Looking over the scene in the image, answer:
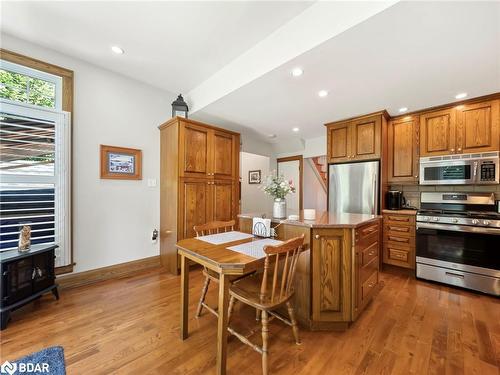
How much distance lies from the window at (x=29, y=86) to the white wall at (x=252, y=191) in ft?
12.4

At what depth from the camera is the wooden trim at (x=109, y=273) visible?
2541 mm

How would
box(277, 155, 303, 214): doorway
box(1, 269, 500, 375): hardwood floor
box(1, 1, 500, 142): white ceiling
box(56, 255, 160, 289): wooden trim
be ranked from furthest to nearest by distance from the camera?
box(277, 155, 303, 214): doorway, box(56, 255, 160, 289): wooden trim, box(1, 1, 500, 142): white ceiling, box(1, 269, 500, 375): hardwood floor

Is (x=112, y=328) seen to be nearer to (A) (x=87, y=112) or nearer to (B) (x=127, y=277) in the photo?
(B) (x=127, y=277)

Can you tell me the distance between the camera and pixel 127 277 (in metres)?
2.89

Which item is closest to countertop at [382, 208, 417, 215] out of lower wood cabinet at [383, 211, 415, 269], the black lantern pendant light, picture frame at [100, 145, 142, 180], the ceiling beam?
lower wood cabinet at [383, 211, 415, 269]

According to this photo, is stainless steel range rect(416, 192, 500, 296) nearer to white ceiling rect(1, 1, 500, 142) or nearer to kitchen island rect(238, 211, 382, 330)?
white ceiling rect(1, 1, 500, 142)

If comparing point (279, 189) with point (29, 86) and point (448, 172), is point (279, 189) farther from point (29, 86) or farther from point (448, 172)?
point (29, 86)

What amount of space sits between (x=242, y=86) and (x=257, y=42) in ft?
1.50

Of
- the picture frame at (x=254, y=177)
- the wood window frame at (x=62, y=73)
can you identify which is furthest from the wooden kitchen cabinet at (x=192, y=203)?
the picture frame at (x=254, y=177)

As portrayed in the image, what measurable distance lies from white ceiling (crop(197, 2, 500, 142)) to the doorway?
178 cm

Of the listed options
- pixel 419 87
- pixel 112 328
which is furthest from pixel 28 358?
pixel 419 87

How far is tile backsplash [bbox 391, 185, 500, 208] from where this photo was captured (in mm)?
2770

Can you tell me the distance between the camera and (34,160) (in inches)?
92.4

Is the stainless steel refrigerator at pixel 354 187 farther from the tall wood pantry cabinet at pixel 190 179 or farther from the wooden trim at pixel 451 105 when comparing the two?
the tall wood pantry cabinet at pixel 190 179
